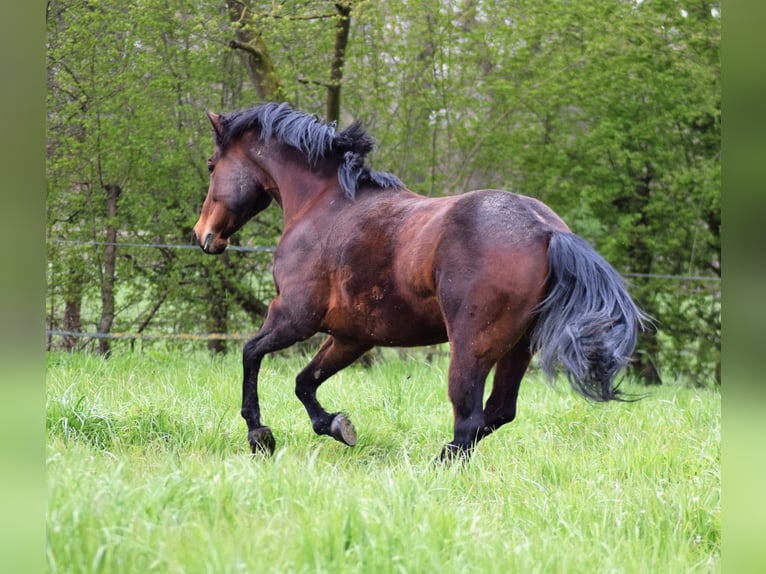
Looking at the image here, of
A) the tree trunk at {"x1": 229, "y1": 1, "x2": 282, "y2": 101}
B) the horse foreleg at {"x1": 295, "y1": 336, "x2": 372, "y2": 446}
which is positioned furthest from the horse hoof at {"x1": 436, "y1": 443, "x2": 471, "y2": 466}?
the tree trunk at {"x1": 229, "y1": 1, "x2": 282, "y2": 101}

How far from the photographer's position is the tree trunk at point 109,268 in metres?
9.74

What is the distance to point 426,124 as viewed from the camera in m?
10.1

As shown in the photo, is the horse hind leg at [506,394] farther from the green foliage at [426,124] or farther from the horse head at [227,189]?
the green foliage at [426,124]

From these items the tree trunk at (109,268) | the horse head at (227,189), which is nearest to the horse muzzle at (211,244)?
the horse head at (227,189)

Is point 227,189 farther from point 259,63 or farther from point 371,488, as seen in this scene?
point 259,63

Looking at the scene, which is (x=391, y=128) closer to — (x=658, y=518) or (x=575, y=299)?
(x=575, y=299)

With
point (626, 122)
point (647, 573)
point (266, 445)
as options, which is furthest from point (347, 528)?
point (626, 122)

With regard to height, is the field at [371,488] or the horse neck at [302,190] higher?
the horse neck at [302,190]

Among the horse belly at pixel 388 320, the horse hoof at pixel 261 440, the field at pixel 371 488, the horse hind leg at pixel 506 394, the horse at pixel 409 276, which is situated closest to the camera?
the field at pixel 371 488

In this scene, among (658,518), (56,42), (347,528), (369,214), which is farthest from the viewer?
(56,42)

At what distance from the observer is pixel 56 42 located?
909 centimetres

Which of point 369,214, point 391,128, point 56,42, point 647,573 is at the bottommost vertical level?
point 647,573

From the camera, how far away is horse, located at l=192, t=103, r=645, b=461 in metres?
4.21

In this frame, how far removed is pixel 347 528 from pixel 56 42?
7974 millimetres
